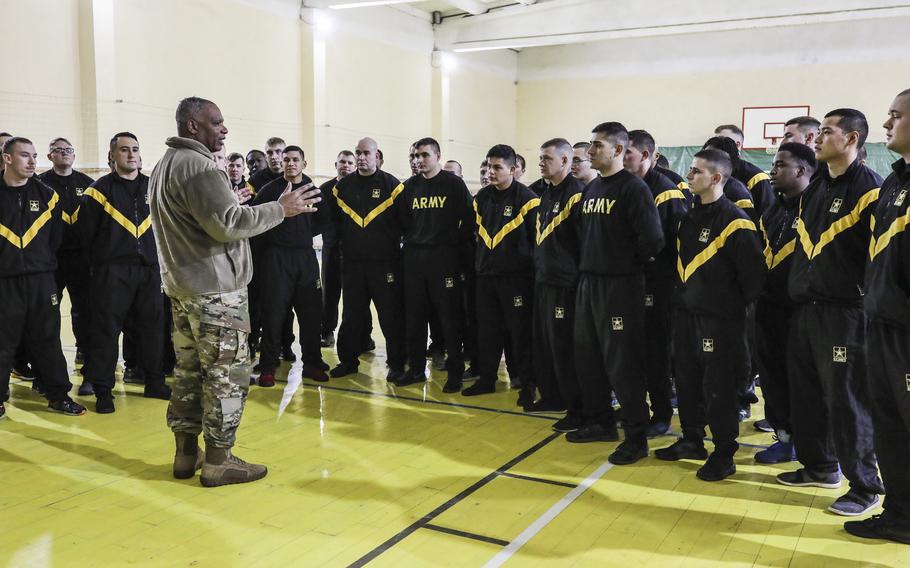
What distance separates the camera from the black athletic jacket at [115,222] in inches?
216

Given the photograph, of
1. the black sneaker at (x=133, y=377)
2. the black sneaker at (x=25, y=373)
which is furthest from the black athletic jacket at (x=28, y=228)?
the black sneaker at (x=25, y=373)

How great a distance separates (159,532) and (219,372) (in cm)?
83

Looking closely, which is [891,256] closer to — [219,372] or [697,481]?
[697,481]

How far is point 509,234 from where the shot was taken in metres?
5.75

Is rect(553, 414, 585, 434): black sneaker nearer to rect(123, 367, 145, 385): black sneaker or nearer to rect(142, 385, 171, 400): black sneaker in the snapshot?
rect(142, 385, 171, 400): black sneaker

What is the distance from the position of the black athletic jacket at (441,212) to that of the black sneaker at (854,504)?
3.41 m

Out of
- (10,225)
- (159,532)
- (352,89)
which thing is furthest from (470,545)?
(352,89)

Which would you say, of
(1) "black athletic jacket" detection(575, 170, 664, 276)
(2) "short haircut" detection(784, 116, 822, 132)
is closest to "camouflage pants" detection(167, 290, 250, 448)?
(1) "black athletic jacket" detection(575, 170, 664, 276)

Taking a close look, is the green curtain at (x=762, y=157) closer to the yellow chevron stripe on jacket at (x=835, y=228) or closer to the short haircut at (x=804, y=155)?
the short haircut at (x=804, y=155)

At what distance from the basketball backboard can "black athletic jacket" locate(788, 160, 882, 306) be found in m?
14.1

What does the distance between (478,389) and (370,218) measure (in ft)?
5.57

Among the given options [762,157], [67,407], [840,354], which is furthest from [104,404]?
[762,157]

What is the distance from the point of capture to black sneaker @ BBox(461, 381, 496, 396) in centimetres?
597

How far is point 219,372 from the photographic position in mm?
3932
